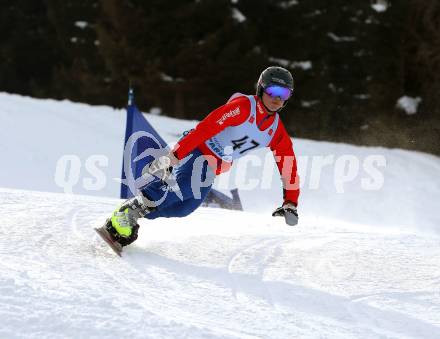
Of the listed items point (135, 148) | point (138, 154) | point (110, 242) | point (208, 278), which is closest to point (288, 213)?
point (208, 278)

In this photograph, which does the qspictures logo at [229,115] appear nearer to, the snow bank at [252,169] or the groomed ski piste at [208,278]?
the groomed ski piste at [208,278]

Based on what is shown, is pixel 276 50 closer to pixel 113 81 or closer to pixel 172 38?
pixel 172 38

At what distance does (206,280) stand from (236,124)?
4.19 ft

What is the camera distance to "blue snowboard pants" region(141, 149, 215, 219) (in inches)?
181

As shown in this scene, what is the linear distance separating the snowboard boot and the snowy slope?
104mm

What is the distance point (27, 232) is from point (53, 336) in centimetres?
190

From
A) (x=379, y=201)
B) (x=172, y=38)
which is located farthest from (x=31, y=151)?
(x=172, y=38)

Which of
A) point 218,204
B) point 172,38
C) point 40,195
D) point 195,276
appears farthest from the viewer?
point 172,38

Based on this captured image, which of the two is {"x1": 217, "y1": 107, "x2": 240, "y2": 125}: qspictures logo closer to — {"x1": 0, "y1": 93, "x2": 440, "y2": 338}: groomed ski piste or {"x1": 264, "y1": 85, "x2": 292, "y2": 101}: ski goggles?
{"x1": 264, "y1": 85, "x2": 292, "y2": 101}: ski goggles

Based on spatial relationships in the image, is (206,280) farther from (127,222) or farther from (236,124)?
(236,124)

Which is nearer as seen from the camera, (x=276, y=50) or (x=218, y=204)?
(x=218, y=204)

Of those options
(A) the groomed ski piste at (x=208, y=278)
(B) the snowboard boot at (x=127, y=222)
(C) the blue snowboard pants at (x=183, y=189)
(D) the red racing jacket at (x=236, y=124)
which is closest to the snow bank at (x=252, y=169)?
(A) the groomed ski piste at (x=208, y=278)

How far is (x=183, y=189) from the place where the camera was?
477 centimetres

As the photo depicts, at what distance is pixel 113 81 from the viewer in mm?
21844
